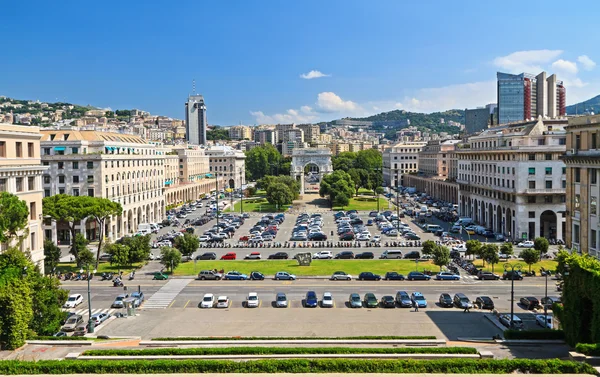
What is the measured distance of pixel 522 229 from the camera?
66.6 meters

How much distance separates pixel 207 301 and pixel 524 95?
174819 millimetres

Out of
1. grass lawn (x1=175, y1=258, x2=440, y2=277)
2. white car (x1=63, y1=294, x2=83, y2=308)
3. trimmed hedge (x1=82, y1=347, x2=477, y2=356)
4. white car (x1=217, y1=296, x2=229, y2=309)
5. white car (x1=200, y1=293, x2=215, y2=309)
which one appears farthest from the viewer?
grass lawn (x1=175, y1=258, x2=440, y2=277)

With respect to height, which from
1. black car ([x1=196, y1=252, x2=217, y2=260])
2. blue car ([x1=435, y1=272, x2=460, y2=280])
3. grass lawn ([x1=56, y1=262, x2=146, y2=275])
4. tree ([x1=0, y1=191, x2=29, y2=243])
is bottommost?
blue car ([x1=435, y1=272, x2=460, y2=280])

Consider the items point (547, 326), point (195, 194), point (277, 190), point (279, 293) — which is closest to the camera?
point (547, 326)

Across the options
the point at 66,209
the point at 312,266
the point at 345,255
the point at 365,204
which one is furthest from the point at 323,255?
the point at 365,204

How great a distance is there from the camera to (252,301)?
40.2 m

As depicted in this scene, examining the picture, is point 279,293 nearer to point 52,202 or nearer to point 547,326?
point 547,326

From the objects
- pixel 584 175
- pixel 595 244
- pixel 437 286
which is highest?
pixel 584 175

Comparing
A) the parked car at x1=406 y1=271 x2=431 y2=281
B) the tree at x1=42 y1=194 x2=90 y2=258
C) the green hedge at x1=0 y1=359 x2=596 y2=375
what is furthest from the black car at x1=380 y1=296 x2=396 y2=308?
the tree at x1=42 y1=194 x2=90 y2=258

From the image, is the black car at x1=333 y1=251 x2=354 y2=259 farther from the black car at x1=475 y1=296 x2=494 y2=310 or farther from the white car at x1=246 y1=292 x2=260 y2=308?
the black car at x1=475 y1=296 x2=494 y2=310

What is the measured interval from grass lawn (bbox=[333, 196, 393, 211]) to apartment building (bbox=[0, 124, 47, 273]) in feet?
239

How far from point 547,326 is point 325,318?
14.1 m

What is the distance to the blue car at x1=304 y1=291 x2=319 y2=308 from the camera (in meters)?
39.8

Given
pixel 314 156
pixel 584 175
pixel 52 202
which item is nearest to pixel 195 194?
pixel 314 156
